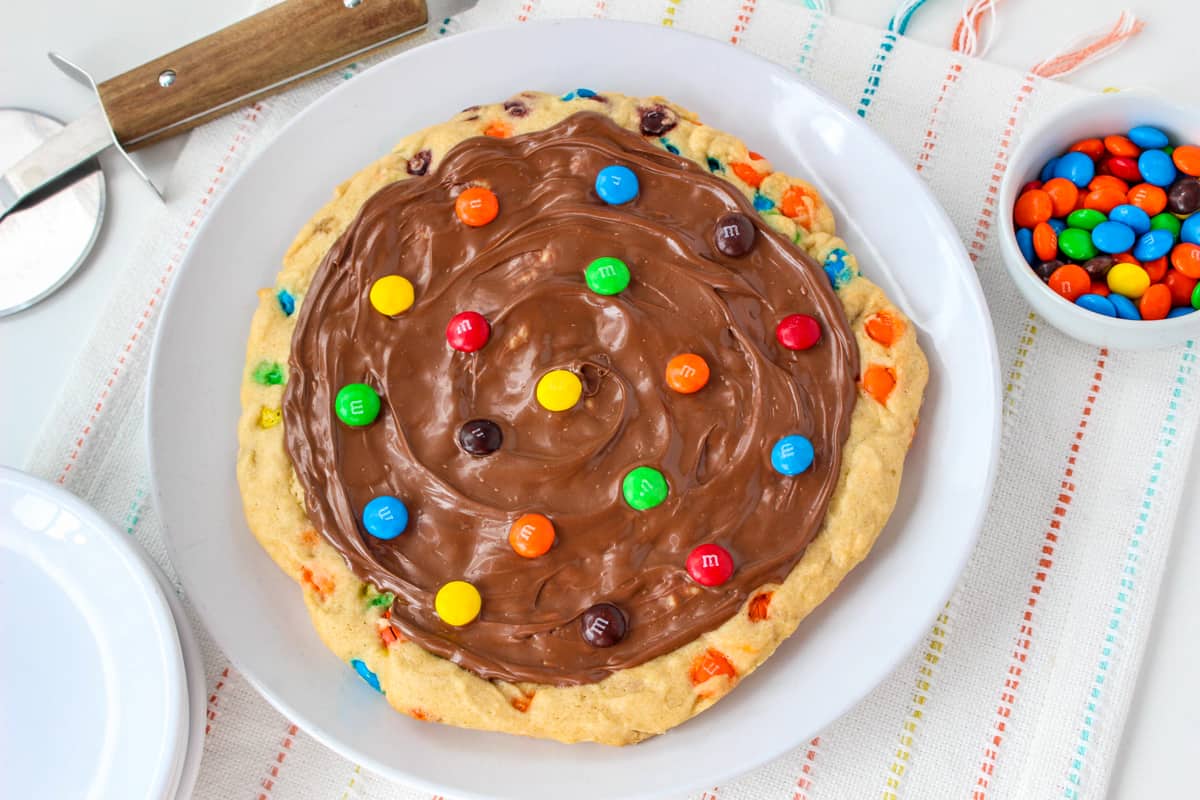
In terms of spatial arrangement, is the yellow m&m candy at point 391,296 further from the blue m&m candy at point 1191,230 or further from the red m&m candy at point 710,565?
the blue m&m candy at point 1191,230

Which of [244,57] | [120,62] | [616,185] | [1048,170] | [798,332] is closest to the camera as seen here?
[798,332]

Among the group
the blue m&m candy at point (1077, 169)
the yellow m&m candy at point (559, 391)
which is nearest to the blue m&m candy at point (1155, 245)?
the blue m&m candy at point (1077, 169)

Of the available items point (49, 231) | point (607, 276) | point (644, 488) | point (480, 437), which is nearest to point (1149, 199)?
point (607, 276)

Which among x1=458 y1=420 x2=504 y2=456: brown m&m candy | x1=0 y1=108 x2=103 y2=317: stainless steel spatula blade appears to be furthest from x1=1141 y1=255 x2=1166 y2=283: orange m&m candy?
x1=0 y1=108 x2=103 y2=317: stainless steel spatula blade

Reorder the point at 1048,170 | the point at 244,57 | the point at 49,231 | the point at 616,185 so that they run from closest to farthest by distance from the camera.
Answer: the point at 616,185
the point at 1048,170
the point at 244,57
the point at 49,231

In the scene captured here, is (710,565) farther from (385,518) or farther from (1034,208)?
(1034,208)

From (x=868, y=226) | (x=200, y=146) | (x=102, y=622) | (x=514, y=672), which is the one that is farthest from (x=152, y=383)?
(x=868, y=226)

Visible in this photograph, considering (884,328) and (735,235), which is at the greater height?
(735,235)
